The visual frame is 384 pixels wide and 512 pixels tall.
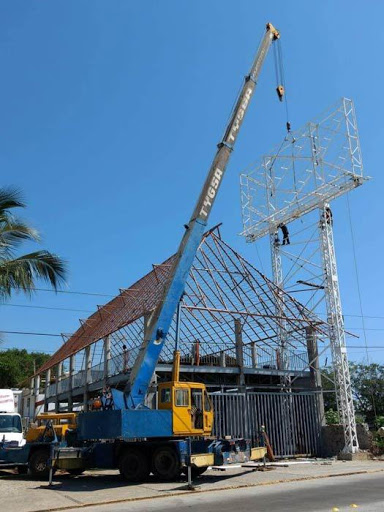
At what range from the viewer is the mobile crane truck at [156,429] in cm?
1431

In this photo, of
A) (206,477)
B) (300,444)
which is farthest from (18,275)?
(300,444)

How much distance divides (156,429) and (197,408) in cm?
166

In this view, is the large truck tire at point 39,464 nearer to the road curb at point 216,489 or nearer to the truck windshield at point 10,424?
the truck windshield at point 10,424

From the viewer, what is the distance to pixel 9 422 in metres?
21.0

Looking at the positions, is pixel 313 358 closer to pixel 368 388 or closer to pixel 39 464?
pixel 39 464

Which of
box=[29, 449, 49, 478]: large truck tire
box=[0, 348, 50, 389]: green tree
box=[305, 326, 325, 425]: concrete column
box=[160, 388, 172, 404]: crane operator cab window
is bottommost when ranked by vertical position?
box=[29, 449, 49, 478]: large truck tire

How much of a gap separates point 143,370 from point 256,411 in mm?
9009

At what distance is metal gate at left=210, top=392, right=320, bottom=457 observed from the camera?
21.3m

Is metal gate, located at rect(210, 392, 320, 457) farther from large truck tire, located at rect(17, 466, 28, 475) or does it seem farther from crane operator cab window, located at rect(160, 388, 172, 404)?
large truck tire, located at rect(17, 466, 28, 475)

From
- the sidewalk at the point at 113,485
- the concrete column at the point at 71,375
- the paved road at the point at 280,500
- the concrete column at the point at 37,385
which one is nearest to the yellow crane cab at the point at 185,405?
the sidewalk at the point at 113,485

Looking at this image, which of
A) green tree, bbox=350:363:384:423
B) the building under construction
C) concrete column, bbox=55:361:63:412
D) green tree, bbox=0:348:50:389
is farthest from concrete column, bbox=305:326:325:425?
green tree, bbox=0:348:50:389

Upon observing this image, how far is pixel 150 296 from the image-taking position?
2627 cm

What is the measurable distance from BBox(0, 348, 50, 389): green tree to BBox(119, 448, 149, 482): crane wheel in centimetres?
4722

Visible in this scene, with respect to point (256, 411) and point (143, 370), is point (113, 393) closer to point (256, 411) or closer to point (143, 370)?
point (143, 370)
